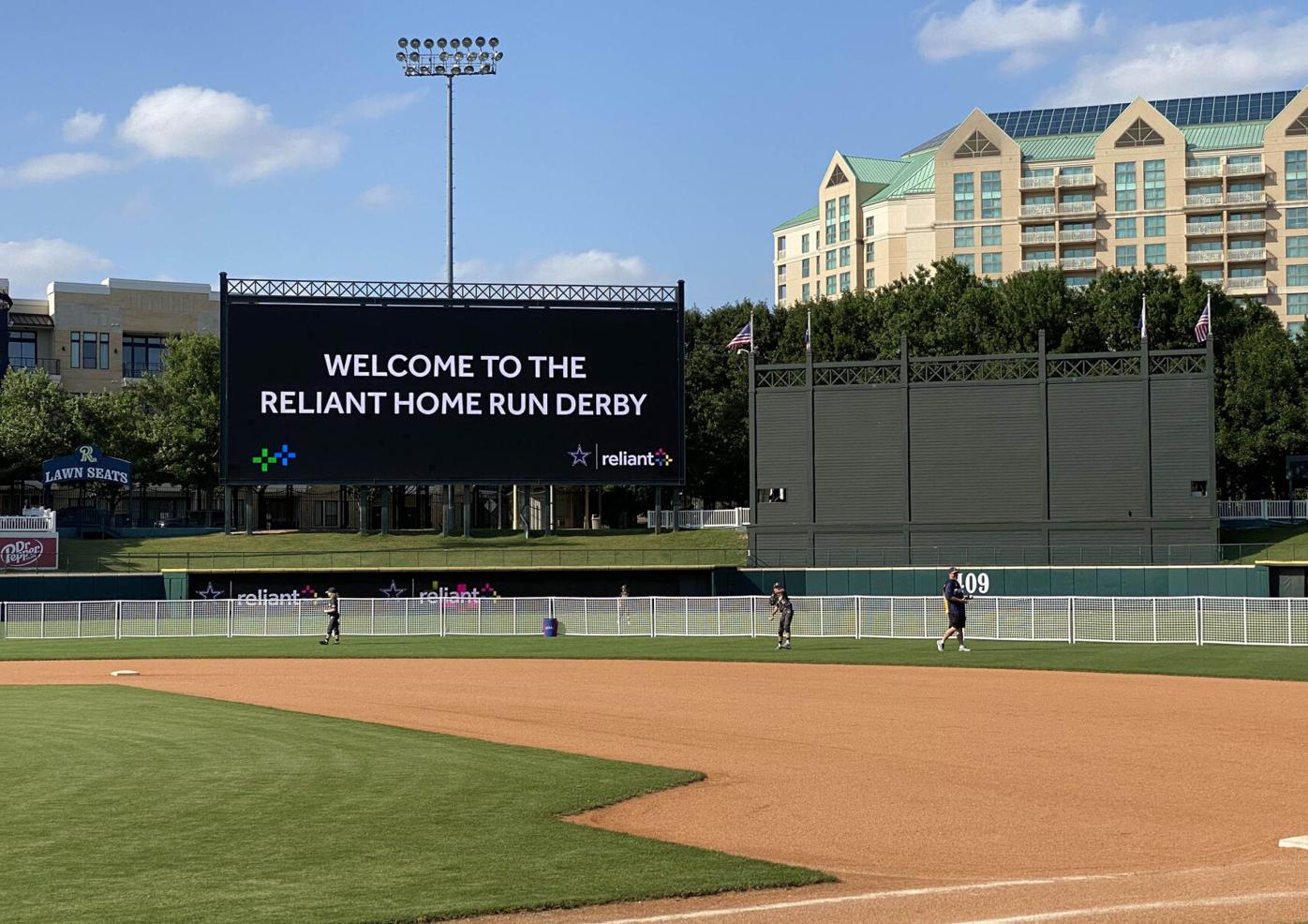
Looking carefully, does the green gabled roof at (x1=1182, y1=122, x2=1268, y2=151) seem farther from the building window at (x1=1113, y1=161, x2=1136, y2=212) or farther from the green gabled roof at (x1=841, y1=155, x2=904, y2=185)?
the green gabled roof at (x1=841, y1=155, x2=904, y2=185)

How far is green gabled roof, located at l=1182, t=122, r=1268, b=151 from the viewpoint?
383 feet

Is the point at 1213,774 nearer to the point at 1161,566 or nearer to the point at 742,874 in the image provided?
the point at 742,874

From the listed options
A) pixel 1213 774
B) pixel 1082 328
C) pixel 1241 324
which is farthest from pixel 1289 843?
pixel 1241 324

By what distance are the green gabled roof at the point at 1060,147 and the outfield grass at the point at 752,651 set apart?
291 feet

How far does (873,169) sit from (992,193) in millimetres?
20488

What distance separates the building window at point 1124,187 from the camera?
4675 inches

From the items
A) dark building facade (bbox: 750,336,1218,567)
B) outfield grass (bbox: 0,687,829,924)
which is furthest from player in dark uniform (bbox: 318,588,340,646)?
outfield grass (bbox: 0,687,829,924)

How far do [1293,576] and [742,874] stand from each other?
4291 cm

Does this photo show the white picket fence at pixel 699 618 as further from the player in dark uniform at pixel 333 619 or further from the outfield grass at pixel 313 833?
the outfield grass at pixel 313 833

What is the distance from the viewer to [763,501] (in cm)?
6100

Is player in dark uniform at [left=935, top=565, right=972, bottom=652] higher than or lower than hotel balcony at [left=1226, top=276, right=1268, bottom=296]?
lower

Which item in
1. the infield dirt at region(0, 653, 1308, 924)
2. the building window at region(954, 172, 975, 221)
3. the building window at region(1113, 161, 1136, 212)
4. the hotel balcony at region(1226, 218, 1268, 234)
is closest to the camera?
the infield dirt at region(0, 653, 1308, 924)

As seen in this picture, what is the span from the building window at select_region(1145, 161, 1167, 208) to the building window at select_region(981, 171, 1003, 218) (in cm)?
1156

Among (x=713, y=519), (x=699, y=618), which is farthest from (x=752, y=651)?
(x=713, y=519)
